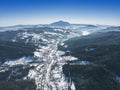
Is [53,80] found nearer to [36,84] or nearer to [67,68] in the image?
[36,84]

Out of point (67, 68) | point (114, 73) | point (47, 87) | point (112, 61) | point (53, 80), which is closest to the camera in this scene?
point (47, 87)

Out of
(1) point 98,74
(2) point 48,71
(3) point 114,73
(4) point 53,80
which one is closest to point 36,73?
(2) point 48,71

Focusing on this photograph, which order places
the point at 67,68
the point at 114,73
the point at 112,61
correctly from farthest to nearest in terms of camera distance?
the point at 112,61 → the point at 67,68 → the point at 114,73

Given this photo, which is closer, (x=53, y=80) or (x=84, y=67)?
(x=53, y=80)

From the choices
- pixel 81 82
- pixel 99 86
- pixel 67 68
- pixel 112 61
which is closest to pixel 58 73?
pixel 67 68

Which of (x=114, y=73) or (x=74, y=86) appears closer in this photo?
(x=74, y=86)

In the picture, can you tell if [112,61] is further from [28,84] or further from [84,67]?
[28,84]

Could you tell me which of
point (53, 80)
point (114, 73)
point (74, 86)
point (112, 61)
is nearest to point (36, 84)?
point (53, 80)

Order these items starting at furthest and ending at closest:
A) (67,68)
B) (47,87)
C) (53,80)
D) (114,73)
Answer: (67,68) → (114,73) → (53,80) → (47,87)
